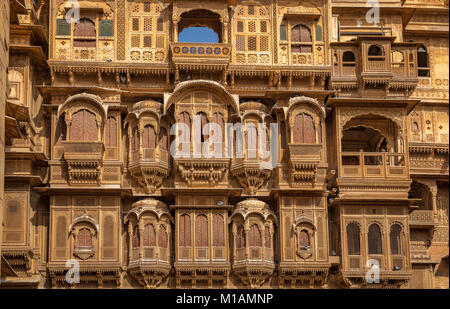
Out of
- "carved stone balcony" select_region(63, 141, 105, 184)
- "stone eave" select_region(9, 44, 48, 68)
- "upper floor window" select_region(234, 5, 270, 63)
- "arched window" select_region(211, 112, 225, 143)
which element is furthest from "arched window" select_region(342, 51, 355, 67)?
"stone eave" select_region(9, 44, 48, 68)

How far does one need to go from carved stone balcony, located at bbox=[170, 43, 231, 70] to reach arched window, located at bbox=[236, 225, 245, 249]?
18.3 feet

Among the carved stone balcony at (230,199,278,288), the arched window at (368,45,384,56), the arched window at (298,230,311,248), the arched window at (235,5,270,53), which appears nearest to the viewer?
the carved stone balcony at (230,199,278,288)

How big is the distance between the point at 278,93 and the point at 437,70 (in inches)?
291

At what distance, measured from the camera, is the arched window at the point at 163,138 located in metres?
36.7

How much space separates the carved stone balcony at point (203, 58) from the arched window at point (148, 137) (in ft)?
7.72

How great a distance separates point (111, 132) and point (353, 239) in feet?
29.3

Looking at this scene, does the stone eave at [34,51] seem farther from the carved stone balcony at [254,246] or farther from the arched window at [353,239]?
the arched window at [353,239]

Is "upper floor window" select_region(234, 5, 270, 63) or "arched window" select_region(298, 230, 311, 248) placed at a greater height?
"upper floor window" select_region(234, 5, 270, 63)

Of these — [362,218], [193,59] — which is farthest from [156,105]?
[362,218]

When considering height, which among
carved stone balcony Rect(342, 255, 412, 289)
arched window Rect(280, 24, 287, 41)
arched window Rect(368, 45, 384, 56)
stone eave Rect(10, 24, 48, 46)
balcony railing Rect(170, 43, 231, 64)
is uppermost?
arched window Rect(280, 24, 287, 41)

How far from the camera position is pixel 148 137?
36688 millimetres

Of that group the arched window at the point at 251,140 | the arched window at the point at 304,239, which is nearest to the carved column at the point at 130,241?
the arched window at the point at 251,140

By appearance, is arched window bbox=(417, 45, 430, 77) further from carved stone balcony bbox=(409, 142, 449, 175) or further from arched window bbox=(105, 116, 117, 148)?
arched window bbox=(105, 116, 117, 148)

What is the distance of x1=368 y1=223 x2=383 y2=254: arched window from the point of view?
3628 centimetres
